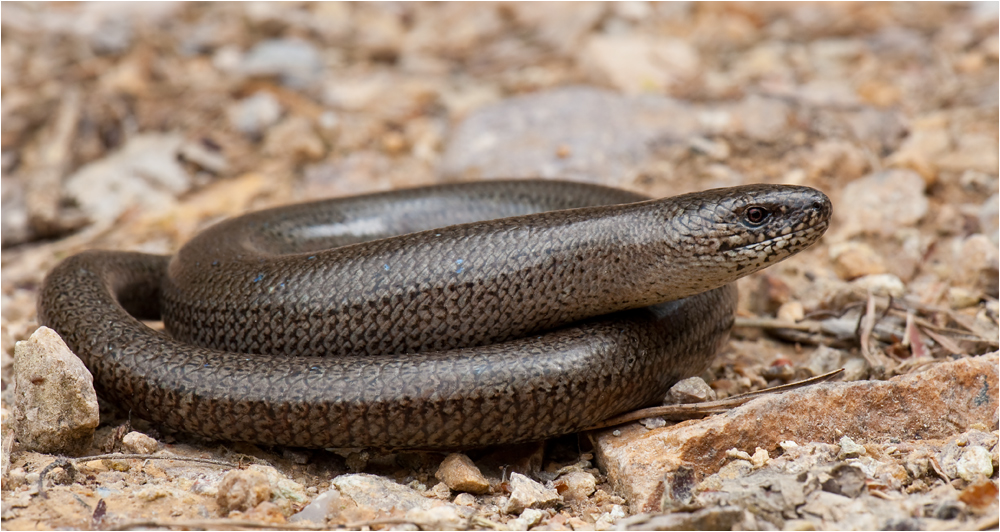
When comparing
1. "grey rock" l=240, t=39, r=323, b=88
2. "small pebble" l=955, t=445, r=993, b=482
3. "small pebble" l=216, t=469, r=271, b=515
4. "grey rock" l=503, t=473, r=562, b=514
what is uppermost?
"grey rock" l=240, t=39, r=323, b=88

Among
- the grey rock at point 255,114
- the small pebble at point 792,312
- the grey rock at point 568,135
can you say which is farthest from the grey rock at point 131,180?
the small pebble at point 792,312

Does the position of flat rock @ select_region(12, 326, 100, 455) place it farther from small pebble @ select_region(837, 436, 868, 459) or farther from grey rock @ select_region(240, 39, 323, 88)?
grey rock @ select_region(240, 39, 323, 88)

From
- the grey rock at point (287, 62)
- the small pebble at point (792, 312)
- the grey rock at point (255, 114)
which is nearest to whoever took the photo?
the small pebble at point (792, 312)

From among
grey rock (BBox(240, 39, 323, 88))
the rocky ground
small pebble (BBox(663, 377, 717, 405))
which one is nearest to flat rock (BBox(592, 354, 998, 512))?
the rocky ground

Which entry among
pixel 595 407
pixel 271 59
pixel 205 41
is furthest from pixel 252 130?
pixel 595 407

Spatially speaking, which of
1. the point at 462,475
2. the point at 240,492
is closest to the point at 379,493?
the point at 462,475

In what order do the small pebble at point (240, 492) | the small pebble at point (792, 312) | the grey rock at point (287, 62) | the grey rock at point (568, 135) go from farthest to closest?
the grey rock at point (287, 62)
the grey rock at point (568, 135)
the small pebble at point (792, 312)
the small pebble at point (240, 492)

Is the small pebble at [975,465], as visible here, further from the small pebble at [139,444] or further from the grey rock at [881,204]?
the small pebble at [139,444]
